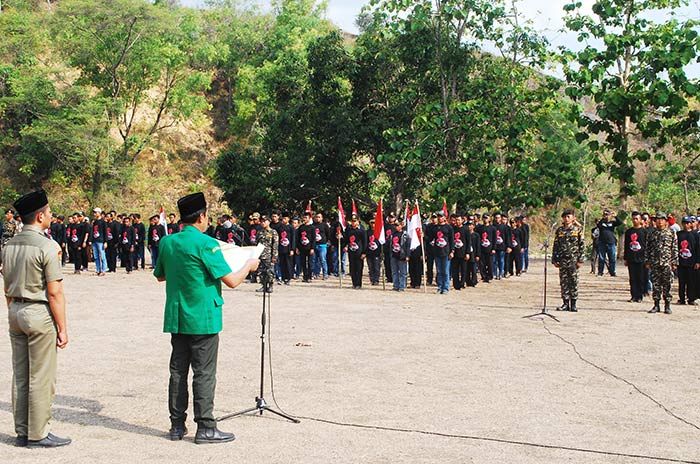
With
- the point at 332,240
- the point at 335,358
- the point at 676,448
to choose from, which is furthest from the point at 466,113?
the point at 676,448

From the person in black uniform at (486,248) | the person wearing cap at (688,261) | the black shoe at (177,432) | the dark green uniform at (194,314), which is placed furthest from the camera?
the person in black uniform at (486,248)

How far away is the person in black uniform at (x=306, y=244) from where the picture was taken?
912 inches

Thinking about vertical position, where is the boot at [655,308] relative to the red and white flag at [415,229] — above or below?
below

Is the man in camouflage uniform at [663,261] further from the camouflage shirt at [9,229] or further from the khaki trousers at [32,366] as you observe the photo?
the camouflage shirt at [9,229]

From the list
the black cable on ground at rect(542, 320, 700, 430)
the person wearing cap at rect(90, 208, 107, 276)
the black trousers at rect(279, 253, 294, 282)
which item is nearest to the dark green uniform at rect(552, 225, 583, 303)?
the black cable on ground at rect(542, 320, 700, 430)

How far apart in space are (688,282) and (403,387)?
438 inches

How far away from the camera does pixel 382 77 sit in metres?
30.7

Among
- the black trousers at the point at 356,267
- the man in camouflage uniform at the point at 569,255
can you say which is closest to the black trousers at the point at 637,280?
the man in camouflage uniform at the point at 569,255

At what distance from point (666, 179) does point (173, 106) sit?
2900cm

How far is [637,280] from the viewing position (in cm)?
1828

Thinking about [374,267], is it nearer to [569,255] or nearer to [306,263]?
[306,263]

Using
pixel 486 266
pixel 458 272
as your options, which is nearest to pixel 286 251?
pixel 458 272

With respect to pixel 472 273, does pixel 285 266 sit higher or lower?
higher

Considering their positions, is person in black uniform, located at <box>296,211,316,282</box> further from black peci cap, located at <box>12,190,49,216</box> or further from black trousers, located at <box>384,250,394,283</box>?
black peci cap, located at <box>12,190,49,216</box>
